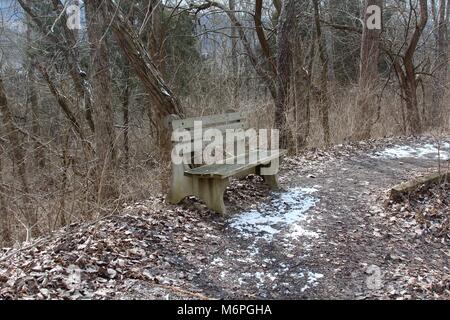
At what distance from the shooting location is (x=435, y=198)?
468 cm

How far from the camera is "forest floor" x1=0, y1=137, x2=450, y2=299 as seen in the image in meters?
2.86

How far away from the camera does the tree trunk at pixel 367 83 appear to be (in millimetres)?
8594

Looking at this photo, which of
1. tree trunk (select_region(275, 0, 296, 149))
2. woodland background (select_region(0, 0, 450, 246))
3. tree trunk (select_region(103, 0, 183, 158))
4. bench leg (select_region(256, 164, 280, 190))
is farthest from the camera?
tree trunk (select_region(275, 0, 296, 149))

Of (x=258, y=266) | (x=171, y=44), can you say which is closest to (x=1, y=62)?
(x=171, y=44)

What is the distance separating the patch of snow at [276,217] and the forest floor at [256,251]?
11 millimetres

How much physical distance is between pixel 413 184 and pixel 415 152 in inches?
116

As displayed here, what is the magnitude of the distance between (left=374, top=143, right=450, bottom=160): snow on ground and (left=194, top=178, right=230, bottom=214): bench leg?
378 cm

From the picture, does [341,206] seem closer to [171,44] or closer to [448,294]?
[448,294]

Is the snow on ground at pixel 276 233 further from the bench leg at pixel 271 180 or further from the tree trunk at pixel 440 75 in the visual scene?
the tree trunk at pixel 440 75

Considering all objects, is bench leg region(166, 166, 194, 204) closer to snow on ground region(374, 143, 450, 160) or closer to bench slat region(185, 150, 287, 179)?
bench slat region(185, 150, 287, 179)

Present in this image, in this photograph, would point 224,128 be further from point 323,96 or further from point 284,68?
point 323,96

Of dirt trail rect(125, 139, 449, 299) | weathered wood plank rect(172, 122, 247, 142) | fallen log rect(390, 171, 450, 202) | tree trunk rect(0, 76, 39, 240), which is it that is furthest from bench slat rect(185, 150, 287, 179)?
tree trunk rect(0, 76, 39, 240)
